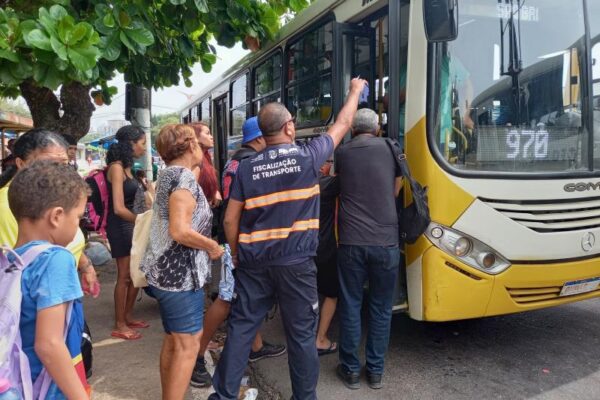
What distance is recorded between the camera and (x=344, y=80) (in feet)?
13.3

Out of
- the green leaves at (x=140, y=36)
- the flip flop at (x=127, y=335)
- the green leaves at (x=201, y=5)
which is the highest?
the green leaves at (x=201, y=5)

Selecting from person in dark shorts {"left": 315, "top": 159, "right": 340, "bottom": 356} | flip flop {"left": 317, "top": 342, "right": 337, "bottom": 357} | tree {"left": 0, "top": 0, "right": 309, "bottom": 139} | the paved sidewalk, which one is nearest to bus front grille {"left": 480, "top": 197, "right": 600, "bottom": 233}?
person in dark shorts {"left": 315, "top": 159, "right": 340, "bottom": 356}

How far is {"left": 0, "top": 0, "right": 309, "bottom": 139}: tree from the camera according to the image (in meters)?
3.37

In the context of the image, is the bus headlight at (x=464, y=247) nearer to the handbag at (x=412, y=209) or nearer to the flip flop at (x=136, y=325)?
the handbag at (x=412, y=209)

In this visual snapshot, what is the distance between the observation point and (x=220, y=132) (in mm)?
8836

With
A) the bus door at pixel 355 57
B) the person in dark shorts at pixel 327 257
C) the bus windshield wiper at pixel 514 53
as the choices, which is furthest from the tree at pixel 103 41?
the bus windshield wiper at pixel 514 53

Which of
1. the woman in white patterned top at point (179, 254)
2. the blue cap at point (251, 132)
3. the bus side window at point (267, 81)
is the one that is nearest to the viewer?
the woman in white patterned top at point (179, 254)

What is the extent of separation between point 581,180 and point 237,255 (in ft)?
8.08

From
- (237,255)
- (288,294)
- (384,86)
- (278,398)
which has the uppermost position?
(384,86)

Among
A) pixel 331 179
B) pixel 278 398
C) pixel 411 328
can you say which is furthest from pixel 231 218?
pixel 411 328

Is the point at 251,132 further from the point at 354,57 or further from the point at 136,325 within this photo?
the point at 136,325

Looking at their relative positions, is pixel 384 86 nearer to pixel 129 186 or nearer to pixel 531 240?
pixel 531 240

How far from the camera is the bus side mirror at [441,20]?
119 inches

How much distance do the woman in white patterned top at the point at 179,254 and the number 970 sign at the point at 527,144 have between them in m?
2.10
